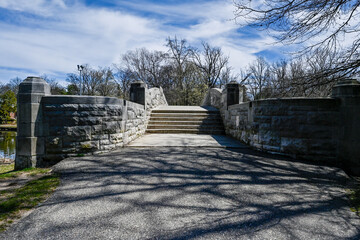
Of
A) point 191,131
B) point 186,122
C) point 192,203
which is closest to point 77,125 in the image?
point 192,203

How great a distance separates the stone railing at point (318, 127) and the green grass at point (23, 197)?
15.6ft

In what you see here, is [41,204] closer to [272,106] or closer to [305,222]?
[305,222]

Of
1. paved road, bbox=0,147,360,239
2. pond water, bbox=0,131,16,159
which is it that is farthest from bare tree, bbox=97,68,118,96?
paved road, bbox=0,147,360,239

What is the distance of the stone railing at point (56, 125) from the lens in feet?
14.5

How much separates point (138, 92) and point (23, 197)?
5.94m

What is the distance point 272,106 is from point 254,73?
90.5 feet

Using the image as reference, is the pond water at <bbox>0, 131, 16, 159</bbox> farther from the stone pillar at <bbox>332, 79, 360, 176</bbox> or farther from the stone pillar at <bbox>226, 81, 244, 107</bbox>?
the stone pillar at <bbox>332, 79, 360, 176</bbox>

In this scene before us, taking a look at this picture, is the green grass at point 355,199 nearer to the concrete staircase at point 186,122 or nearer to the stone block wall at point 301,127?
the stone block wall at point 301,127

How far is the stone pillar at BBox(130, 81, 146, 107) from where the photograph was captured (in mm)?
8172

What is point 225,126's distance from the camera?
8.33 meters

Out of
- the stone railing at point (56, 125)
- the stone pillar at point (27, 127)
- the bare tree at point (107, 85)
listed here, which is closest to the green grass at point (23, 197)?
the stone pillar at point (27, 127)

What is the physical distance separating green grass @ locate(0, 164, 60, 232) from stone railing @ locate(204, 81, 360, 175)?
15.6ft

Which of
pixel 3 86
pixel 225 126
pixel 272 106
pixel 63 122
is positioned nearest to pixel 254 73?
pixel 225 126

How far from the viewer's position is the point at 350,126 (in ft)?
14.8
